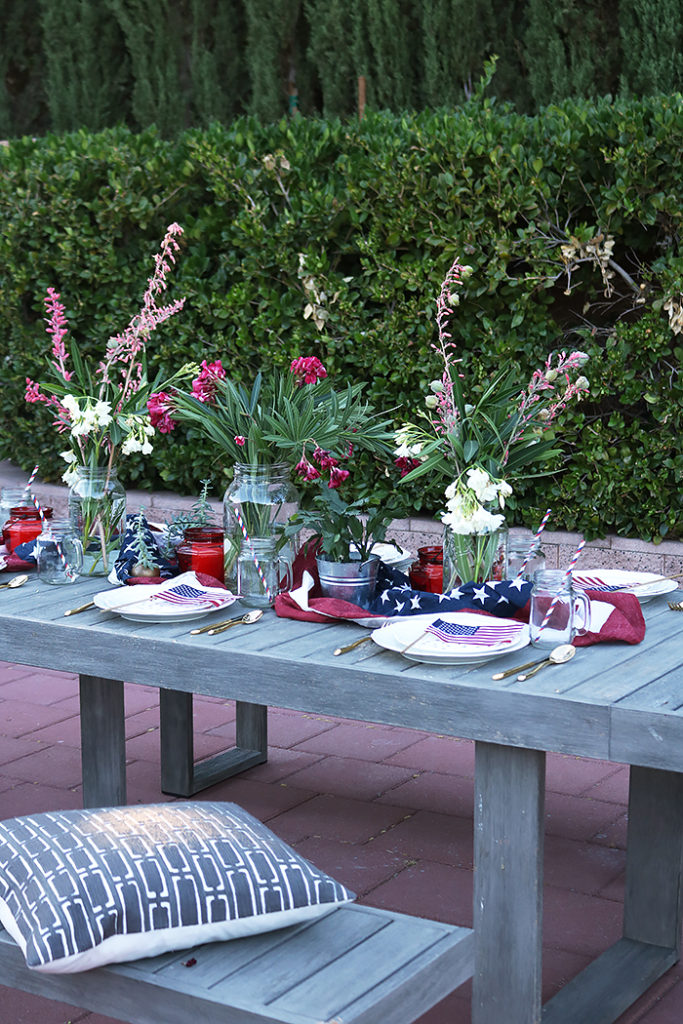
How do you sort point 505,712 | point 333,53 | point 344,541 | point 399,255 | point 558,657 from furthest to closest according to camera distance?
point 333,53
point 399,255
point 344,541
point 558,657
point 505,712

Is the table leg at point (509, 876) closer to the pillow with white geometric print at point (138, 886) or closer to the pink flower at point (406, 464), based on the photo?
the pillow with white geometric print at point (138, 886)

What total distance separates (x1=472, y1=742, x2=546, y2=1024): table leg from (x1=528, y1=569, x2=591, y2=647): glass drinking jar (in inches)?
11.5

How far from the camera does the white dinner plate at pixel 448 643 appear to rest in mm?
2049

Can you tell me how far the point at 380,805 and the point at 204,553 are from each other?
110cm

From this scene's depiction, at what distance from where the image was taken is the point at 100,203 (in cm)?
596

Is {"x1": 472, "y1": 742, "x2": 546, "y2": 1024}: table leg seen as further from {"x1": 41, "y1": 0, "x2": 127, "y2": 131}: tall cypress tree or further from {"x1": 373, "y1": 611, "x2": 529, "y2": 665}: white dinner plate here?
{"x1": 41, "y1": 0, "x2": 127, "y2": 131}: tall cypress tree

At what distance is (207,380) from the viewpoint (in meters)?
2.59

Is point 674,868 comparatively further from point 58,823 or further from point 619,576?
point 58,823

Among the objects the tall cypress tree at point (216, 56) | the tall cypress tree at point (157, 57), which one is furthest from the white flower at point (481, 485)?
the tall cypress tree at point (157, 57)

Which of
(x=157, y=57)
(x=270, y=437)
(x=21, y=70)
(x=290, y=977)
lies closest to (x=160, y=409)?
(x=270, y=437)

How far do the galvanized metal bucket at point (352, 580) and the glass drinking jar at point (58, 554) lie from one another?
25.4 inches

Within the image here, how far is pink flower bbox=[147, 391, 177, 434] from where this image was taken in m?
2.63

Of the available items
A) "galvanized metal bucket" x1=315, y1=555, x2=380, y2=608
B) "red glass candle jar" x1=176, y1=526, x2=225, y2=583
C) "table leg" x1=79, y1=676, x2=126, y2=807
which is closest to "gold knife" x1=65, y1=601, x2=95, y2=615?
"red glass candle jar" x1=176, y1=526, x2=225, y2=583

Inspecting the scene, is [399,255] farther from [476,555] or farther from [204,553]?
[476,555]
